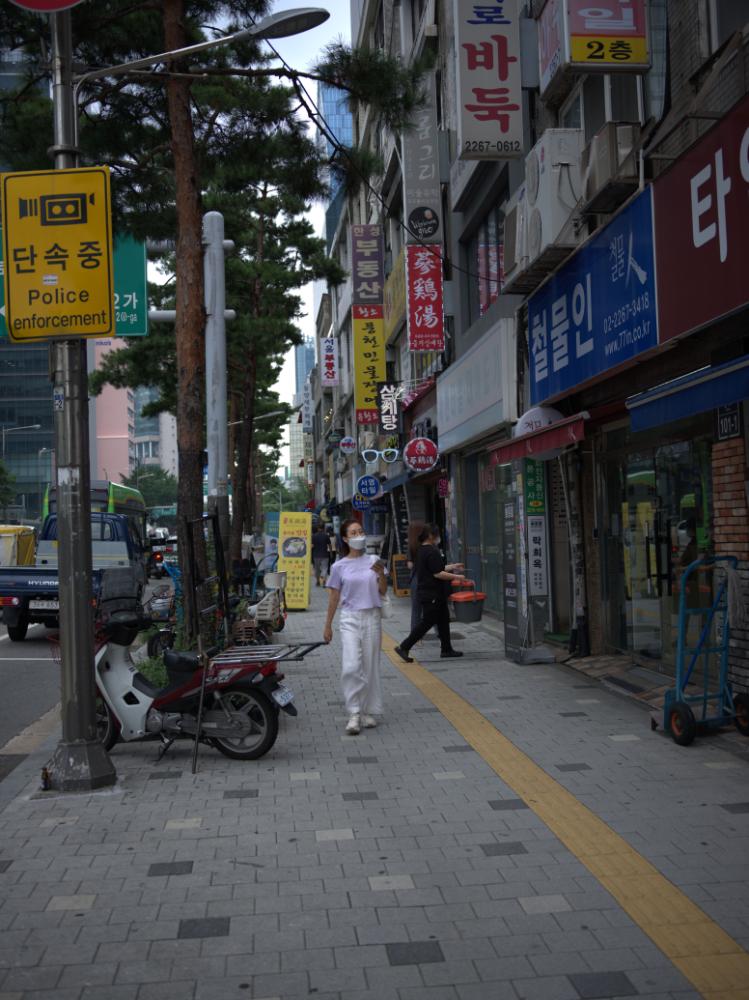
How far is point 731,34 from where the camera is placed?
7.92m

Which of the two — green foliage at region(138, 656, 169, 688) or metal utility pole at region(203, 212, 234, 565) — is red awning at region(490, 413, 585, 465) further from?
green foliage at region(138, 656, 169, 688)

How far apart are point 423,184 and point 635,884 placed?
17.0 metres

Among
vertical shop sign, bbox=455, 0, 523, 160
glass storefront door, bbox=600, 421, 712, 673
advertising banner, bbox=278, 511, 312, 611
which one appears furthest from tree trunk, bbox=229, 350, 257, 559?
glass storefront door, bbox=600, 421, 712, 673

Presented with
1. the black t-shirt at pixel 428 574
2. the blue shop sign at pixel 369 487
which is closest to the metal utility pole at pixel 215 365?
the black t-shirt at pixel 428 574

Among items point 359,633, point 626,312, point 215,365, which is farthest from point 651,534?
point 215,365

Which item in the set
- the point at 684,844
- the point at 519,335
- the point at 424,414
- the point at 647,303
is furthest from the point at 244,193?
the point at 684,844

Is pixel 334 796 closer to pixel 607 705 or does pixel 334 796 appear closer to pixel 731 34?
pixel 607 705

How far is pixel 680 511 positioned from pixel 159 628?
22.8 feet

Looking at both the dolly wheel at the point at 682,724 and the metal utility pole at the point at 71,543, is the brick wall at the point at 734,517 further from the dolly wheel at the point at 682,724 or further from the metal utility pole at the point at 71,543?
the metal utility pole at the point at 71,543

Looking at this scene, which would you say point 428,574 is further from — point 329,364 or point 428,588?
point 329,364

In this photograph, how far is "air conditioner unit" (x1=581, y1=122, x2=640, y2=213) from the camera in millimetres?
9336

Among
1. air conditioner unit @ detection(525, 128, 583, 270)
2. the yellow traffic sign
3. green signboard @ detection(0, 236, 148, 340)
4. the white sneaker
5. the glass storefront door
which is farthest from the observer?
green signboard @ detection(0, 236, 148, 340)

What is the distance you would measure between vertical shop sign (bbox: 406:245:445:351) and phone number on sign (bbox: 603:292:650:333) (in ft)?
31.6

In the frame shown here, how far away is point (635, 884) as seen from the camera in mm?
4660
